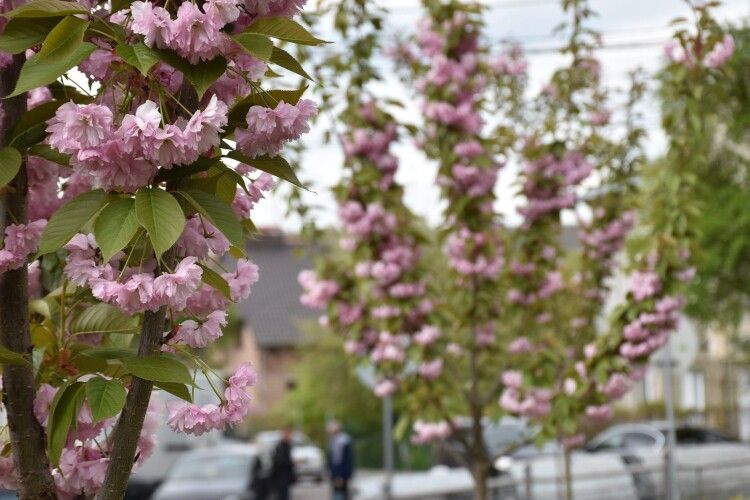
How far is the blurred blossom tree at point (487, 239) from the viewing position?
6.41 meters

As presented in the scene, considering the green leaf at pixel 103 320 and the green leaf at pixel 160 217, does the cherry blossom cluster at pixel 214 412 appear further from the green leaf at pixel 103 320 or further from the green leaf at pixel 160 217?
the green leaf at pixel 160 217

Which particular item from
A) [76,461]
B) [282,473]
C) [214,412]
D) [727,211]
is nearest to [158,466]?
[282,473]

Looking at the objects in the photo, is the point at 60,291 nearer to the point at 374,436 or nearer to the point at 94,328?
the point at 94,328

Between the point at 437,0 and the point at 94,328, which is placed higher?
the point at 437,0

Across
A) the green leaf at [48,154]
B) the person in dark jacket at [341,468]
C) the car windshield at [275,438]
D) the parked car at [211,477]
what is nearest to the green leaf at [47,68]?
the green leaf at [48,154]

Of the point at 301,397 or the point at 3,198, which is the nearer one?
the point at 3,198

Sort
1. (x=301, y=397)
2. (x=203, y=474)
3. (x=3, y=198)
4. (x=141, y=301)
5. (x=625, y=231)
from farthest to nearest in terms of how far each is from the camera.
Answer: (x=301, y=397) < (x=203, y=474) < (x=625, y=231) < (x=3, y=198) < (x=141, y=301)

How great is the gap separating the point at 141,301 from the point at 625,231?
269 inches

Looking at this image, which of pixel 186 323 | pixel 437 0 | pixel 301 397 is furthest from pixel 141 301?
pixel 301 397

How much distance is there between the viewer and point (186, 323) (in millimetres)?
2176

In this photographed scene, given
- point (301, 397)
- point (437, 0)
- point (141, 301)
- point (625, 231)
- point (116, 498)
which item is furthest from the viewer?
point (301, 397)

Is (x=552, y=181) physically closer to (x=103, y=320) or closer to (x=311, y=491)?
(x=103, y=320)

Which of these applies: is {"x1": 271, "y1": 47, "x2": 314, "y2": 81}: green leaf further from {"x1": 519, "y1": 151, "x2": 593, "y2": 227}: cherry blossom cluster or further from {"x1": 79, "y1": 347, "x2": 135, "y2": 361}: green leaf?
{"x1": 519, "y1": 151, "x2": 593, "y2": 227}: cherry blossom cluster

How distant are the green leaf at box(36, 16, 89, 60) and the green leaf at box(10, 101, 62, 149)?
0.37 meters
